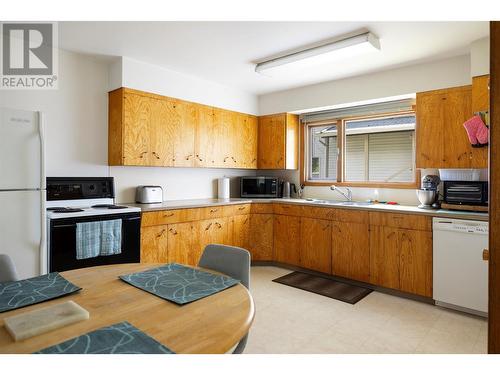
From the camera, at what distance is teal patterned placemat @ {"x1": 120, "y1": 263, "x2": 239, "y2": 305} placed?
1.37 m

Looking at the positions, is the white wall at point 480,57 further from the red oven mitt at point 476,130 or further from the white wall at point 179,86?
the white wall at point 179,86

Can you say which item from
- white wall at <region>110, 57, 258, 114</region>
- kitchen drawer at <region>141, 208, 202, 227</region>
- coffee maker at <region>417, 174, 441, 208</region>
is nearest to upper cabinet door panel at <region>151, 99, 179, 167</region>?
white wall at <region>110, 57, 258, 114</region>

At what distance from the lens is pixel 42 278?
1.56 m

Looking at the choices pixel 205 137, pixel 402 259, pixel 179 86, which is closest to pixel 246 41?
pixel 179 86

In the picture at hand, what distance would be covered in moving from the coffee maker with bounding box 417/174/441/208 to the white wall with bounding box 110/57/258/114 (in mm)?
2622

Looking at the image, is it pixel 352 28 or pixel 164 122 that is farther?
pixel 164 122

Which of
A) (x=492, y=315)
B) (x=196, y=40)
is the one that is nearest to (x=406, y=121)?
(x=196, y=40)

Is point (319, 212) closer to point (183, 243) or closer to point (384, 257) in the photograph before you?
point (384, 257)

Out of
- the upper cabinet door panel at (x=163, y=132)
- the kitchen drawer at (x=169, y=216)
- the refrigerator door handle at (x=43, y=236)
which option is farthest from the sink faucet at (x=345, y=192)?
the refrigerator door handle at (x=43, y=236)

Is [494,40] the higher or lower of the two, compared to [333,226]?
higher
